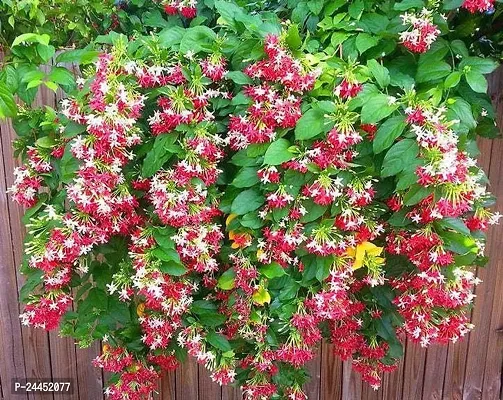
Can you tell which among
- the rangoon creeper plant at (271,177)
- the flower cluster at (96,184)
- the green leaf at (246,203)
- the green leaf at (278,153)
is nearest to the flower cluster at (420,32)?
the rangoon creeper plant at (271,177)

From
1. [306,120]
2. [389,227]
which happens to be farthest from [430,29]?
[389,227]

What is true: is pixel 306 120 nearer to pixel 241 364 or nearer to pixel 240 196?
pixel 240 196

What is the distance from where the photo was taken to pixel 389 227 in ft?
4.28

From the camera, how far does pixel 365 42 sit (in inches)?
50.6

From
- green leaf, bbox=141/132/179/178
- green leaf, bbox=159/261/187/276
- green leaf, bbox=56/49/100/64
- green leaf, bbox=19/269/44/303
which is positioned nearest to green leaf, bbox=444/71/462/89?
green leaf, bbox=141/132/179/178

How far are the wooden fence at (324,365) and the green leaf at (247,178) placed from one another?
1.04 m

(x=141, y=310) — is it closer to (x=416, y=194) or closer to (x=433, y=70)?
(x=416, y=194)

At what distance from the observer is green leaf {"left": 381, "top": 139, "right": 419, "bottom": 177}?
3.63ft

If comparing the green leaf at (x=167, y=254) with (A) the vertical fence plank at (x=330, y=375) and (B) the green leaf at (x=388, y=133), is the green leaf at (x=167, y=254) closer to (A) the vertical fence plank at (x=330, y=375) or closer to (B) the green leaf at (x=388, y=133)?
(B) the green leaf at (x=388, y=133)

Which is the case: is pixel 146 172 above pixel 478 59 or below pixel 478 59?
below

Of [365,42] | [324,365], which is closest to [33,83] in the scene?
[365,42]

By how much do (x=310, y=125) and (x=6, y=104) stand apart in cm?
70

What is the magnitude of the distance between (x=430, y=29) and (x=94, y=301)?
40.7 inches

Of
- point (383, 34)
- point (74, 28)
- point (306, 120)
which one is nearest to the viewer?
point (306, 120)
